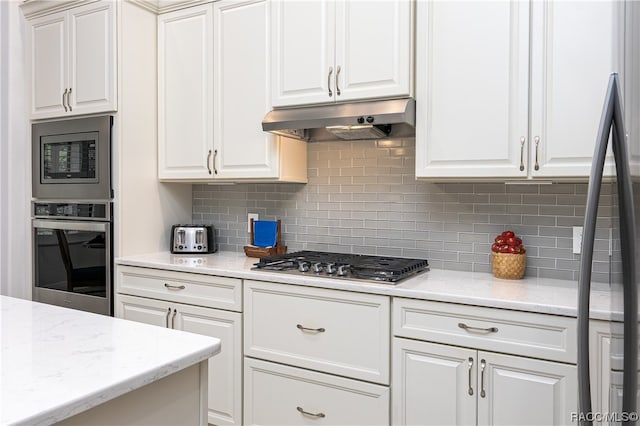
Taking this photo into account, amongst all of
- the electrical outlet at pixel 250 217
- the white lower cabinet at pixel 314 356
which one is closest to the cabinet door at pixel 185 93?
the electrical outlet at pixel 250 217

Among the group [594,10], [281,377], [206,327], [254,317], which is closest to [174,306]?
[206,327]

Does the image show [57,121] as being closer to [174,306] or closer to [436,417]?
[174,306]

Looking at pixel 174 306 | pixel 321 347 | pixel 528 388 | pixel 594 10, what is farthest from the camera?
pixel 174 306

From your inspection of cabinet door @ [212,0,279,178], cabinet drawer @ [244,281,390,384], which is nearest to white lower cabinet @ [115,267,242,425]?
cabinet drawer @ [244,281,390,384]

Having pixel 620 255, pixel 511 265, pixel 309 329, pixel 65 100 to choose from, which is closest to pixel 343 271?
pixel 309 329

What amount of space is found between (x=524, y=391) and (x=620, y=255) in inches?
47.5

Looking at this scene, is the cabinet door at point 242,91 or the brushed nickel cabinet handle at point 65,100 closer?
the cabinet door at point 242,91

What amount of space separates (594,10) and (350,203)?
4.98ft

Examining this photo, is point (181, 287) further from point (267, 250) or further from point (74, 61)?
point (74, 61)

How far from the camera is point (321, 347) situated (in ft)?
7.49

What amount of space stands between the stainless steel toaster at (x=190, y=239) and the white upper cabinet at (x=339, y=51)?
102 cm

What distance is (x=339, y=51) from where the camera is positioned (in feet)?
8.19

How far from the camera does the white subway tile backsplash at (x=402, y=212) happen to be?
2371 millimetres

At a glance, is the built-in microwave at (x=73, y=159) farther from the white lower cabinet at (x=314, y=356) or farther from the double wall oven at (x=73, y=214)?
the white lower cabinet at (x=314, y=356)
